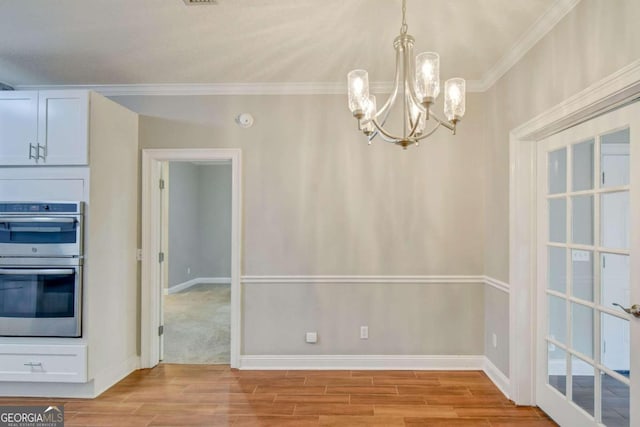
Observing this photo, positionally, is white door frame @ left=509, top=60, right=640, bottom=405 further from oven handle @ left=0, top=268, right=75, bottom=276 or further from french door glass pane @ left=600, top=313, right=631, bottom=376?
oven handle @ left=0, top=268, right=75, bottom=276

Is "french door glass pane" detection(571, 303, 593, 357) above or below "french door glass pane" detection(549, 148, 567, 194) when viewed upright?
below

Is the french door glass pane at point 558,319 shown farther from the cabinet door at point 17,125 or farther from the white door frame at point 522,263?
the cabinet door at point 17,125

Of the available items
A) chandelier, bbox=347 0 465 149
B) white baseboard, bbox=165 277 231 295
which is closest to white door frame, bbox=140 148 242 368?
chandelier, bbox=347 0 465 149

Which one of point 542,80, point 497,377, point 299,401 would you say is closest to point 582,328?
point 497,377

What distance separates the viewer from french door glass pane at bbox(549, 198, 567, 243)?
2.47 m

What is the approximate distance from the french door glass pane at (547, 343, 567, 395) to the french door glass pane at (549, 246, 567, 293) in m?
0.43

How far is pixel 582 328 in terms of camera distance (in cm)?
226

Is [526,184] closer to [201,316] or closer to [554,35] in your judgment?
[554,35]

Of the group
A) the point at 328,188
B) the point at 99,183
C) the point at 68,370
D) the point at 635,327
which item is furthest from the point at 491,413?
the point at 99,183

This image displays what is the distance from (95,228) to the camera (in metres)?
2.99

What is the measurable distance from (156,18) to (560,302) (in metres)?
3.28

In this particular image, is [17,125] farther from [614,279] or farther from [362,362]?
[614,279]

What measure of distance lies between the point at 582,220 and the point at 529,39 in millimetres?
1292

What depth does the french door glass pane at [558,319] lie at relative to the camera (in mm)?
2453
